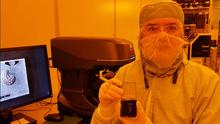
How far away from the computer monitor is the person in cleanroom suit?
480 mm

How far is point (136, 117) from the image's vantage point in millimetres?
978

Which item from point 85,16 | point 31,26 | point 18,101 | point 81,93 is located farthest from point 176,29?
point 85,16

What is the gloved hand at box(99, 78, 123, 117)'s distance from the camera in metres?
0.98

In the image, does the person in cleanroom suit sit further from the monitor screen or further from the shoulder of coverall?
the monitor screen

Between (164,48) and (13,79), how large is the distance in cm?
78

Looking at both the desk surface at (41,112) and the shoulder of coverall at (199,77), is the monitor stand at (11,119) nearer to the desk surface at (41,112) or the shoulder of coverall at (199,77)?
the desk surface at (41,112)

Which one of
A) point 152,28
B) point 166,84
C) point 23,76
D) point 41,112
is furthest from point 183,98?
point 41,112

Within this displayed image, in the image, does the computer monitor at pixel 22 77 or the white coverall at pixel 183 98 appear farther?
the computer monitor at pixel 22 77

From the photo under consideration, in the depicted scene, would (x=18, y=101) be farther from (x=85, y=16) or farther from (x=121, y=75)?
(x=85, y=16)

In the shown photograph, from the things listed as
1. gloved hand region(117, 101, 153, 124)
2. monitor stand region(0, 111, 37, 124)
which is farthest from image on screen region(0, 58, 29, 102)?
gloved hand region(117, 101, 153, 124)

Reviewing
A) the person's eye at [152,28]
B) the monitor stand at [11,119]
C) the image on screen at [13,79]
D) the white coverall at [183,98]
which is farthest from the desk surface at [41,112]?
the person's eye at [152,28]

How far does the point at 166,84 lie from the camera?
3.59 ft

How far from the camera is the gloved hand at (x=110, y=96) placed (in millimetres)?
983

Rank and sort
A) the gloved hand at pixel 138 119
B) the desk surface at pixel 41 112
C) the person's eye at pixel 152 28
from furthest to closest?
the desk surface at pixel 41 112 < the person's eye at pixel 152 28 < the gloved hand at pixel 138 119
